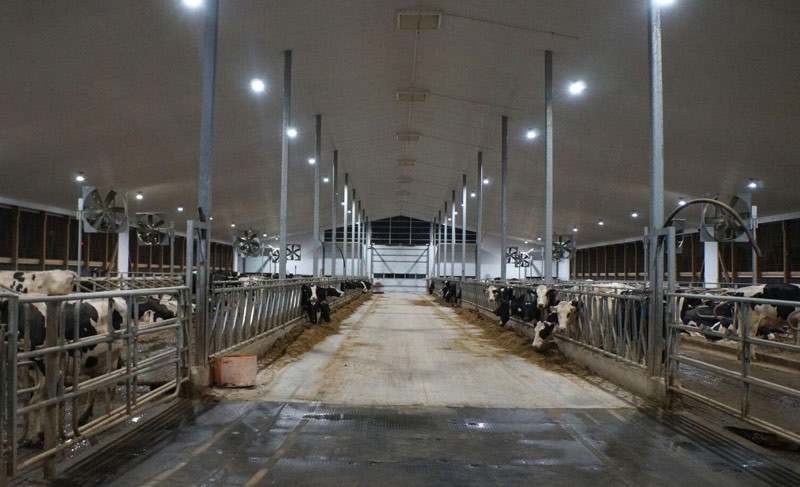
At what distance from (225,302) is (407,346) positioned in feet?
15.9

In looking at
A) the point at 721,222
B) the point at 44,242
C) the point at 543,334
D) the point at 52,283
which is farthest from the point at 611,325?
the point at 44,242

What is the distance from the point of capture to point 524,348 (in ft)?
39.6

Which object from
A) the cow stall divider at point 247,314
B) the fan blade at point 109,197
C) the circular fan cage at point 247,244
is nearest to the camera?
the cow stall divider at point 247,314

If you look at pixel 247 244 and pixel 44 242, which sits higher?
pixel 247 244

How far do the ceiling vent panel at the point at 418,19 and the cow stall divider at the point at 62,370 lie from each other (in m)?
8.00

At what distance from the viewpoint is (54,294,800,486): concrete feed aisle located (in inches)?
175

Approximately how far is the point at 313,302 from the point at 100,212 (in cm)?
553

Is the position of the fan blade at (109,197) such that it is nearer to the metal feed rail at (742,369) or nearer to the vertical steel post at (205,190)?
the vertical steel post at (205,190)

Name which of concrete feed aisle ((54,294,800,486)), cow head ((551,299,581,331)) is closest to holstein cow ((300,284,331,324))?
concrete feed aisle ((54,294,800,486))

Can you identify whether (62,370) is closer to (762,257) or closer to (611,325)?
(611,325)

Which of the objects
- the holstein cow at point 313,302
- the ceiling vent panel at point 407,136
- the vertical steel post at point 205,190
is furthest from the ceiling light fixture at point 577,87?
the ceiling vent panel at point 407,136

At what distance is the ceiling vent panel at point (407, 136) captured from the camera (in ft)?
77.3

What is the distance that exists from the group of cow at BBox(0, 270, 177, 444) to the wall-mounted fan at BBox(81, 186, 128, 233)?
5.39m

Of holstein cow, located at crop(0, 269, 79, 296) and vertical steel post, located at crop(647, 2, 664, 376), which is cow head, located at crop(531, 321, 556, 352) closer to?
vertical steel post, located at crop(647, 2, 664, 376)
